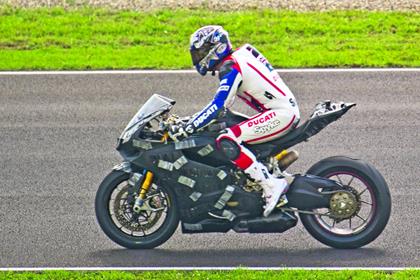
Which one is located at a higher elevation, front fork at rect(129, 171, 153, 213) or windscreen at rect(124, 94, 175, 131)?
windscreen at rect(124, 94, 175, 131)

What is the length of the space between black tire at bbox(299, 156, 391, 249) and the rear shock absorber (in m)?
1.45

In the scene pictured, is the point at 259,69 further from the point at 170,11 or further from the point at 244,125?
the point at 170,11

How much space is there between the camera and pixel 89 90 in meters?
19.1

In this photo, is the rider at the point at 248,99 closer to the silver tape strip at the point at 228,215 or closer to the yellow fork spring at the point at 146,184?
the silver tape strip at the point at 228,215

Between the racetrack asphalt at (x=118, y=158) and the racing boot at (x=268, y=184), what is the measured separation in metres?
0.50

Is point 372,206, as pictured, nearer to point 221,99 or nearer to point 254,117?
point 254,117

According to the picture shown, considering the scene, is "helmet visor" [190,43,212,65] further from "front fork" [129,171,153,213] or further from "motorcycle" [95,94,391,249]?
"front fork" [129,171,153,213]

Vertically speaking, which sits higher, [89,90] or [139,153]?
[139,153]

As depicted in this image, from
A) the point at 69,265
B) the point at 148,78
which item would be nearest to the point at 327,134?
the point at 148,78

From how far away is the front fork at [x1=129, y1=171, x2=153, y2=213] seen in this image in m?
13.4

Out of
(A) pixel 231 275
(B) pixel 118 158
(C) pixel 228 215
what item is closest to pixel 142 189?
(C) pixel 228 215

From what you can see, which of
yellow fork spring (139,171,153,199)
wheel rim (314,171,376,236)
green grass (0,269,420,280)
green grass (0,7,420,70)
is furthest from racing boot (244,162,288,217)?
green grass (0,7,420,70)

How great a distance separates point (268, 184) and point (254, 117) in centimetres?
64

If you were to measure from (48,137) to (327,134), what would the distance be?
11.0 feet
